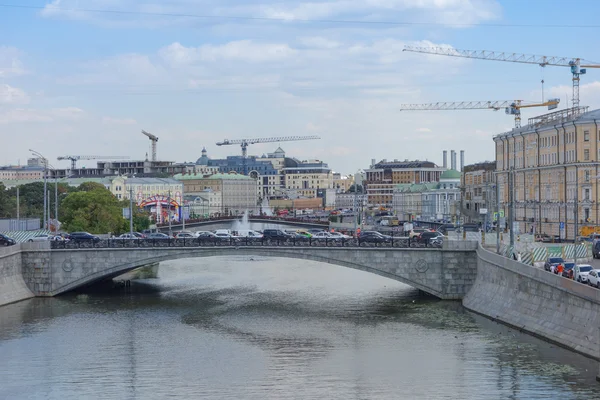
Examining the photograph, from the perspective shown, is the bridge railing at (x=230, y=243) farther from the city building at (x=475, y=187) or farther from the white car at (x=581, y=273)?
the city building at (x=475, y=187)

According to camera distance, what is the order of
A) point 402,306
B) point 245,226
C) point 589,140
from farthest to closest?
1. point 245,226
2. point 589,140
3. point 402,306

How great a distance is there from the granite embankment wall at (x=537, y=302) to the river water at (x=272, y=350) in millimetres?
865

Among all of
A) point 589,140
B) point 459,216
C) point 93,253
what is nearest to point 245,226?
point 459,216

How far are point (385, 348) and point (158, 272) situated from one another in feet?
159

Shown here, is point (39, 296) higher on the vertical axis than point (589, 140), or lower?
lower

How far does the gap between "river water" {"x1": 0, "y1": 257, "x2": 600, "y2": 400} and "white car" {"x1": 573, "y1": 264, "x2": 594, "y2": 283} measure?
454cm

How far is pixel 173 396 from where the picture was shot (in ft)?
152

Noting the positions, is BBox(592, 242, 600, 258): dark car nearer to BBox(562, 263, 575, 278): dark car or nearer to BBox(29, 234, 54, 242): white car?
BBox(562, 263, 575, 278): dark car

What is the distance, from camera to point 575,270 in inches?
2306

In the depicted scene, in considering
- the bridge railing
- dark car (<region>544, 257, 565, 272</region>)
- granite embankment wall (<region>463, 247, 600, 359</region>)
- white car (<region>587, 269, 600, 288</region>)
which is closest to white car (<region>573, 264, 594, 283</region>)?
white car (<region>587, 269, 600, 288</region>)

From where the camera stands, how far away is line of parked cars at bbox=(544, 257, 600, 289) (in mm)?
58628

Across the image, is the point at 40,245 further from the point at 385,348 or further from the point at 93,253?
the point at 385,348

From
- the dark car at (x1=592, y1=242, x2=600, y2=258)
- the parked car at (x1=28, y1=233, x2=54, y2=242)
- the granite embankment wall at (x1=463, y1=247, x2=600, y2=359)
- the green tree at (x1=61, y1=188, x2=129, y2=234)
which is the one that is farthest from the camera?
the green tree at (x1=61, y1=188, x2=129, y2=234)

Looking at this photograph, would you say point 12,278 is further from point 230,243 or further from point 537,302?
point 537,302
